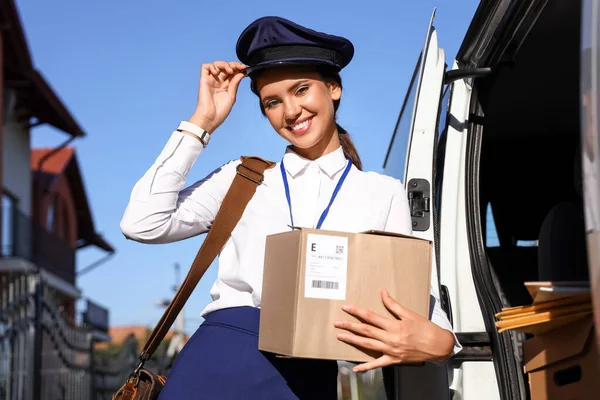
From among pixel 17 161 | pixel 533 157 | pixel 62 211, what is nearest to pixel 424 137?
pixel 533 157

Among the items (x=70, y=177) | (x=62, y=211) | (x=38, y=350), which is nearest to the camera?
(x=38, y=350)

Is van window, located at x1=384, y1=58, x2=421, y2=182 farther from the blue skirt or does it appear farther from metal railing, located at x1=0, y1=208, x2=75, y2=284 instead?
metal railing, located at x1=0, y1=208, x2=75, y2=284

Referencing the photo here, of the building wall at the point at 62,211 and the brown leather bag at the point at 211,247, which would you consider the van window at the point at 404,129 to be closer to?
the brown leather bag at the point at 211,247

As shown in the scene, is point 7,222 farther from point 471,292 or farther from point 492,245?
point 471,292

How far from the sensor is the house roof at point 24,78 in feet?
66.0

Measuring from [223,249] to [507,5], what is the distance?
137cm

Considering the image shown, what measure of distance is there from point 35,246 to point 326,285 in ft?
71.8

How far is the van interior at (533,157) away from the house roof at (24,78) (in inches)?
653

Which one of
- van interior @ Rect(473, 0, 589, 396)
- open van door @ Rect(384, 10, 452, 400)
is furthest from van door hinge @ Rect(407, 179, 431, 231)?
van interior @ Rect(473, 0, 589, 396)

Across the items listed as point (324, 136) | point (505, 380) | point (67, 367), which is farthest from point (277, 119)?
point (67, 367)

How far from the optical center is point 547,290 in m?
2.41

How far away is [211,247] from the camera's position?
8.45 ft

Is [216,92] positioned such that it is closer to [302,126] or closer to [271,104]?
[271,104]

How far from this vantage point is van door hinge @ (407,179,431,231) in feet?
10.8
